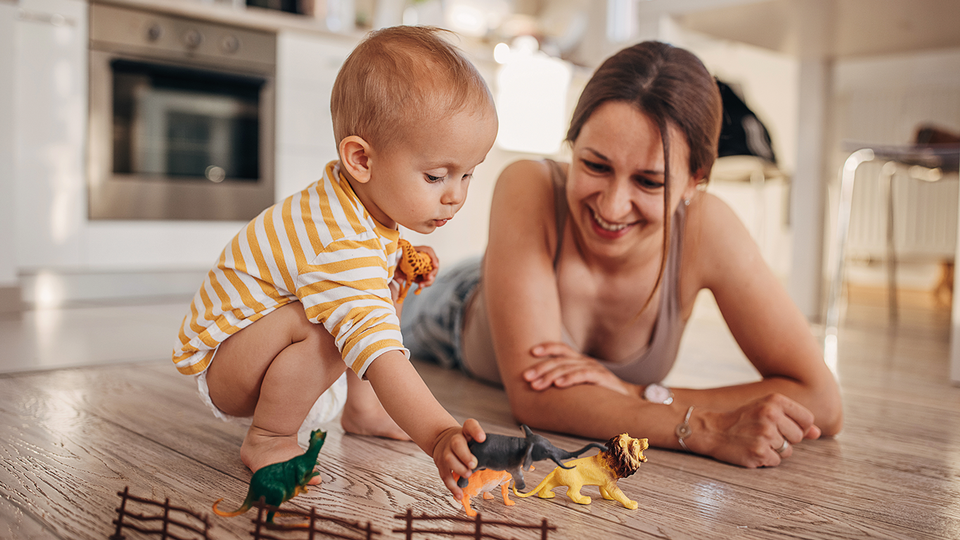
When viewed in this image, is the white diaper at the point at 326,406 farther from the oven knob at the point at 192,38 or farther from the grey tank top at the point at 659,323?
the oven knob at the point at 192,38

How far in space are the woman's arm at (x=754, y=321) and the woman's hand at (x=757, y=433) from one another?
0.10 meters

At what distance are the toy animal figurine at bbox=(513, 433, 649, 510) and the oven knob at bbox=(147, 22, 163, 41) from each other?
2298mm

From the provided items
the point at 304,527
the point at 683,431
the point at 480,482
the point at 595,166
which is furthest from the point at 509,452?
the point at 595,166

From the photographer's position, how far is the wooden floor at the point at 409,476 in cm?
73

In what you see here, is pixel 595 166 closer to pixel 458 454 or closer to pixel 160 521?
pixel 458 454

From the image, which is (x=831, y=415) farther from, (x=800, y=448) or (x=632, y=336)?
(x=632, y=336)

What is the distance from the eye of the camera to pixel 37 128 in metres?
2.35

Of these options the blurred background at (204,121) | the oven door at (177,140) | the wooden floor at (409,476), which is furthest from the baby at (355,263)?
the oven door at (177,140)

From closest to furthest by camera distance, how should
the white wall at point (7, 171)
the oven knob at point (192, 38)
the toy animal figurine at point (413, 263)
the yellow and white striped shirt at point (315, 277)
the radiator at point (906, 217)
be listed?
the yellow and white striped shirt at point (315, 277)
the toy animal figurine at point (413, 263)
the white wall at point (7, 171)
the oven knob at point (192, 38)
the radiator at point (906, 217)

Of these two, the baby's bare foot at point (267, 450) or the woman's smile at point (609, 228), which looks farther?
the woman's smile at point (609, 228)

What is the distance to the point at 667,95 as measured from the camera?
0.98 m

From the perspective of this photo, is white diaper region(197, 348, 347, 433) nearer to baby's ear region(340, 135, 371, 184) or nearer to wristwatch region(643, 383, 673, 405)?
baby's ear region(340, 135, 371, 184)

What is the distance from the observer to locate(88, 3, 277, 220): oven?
246cm

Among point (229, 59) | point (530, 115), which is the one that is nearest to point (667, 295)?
point (229, 59)
